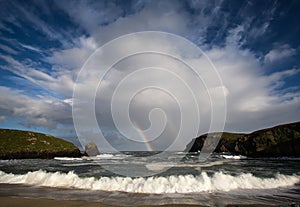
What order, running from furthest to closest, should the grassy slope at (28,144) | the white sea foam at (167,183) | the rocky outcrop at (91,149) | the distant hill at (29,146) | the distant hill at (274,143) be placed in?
the rocky outcrop at (91,149) → the distant hill at (274,143) → the grassy slope at (28,144) → the distant hill at (29,146) → the white sea foam at (167,183)

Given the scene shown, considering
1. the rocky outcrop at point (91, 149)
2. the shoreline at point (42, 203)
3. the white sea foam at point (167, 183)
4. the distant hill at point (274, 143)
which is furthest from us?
the rocky outcrop at point (91, 149)

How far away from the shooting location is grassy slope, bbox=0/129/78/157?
46.9 metres

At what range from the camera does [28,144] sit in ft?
171

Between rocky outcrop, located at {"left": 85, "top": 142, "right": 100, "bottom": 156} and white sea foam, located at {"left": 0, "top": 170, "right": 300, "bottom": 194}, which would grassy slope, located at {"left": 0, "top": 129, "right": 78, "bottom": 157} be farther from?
white sea foam, located at {"left": 0, "top": 170, "right": 300, "bottom": 194}

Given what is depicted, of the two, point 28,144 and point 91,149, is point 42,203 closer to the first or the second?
point 28,144

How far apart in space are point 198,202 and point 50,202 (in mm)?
6370

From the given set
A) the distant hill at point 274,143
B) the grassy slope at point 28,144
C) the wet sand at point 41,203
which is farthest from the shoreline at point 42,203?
the distant hill at point 274,143

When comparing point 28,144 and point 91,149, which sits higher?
point 28,144

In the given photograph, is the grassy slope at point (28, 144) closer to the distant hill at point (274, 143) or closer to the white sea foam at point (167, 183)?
the white sea foam at point (167, 183)

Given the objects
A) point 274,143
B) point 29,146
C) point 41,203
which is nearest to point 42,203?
point 41,203

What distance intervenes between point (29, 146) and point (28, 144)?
1563 mm

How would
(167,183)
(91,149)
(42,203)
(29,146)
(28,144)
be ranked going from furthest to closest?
(91,149) < (28,144) < (29,146) < (167,183) < (42,203)

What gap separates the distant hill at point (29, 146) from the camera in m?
45.6

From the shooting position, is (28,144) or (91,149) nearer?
(28,144)
